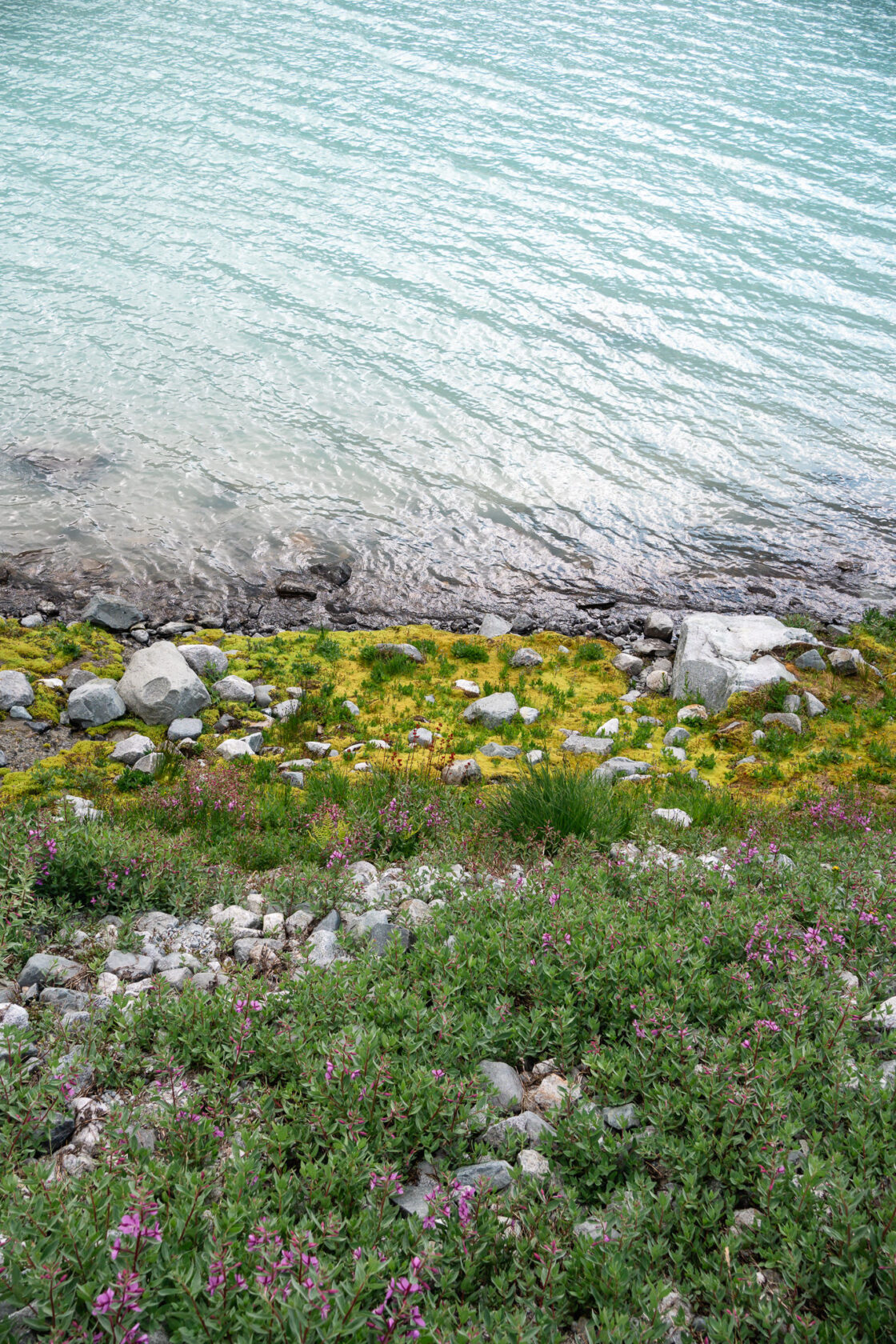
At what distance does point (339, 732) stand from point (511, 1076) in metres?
6.69

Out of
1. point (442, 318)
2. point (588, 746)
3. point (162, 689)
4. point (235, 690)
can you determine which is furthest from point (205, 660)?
point (442, 318)

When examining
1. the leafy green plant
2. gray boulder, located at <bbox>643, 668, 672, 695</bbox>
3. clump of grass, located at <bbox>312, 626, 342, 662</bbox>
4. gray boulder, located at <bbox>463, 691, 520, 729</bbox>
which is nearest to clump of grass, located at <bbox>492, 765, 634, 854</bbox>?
the leafy green plant

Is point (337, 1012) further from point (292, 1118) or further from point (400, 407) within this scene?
point (400, 407)

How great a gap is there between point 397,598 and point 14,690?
19.5ft

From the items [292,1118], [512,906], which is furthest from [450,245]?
[292,1118]

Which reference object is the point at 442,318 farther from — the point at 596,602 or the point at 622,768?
the point at 622,768

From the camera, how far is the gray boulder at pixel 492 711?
10883 millimetres

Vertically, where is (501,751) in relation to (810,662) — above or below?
below

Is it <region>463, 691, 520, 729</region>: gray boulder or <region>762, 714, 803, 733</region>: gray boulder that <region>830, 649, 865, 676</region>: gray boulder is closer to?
<region>762, 714, 803, 733</region>: gray boulder

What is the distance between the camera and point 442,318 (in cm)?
2241

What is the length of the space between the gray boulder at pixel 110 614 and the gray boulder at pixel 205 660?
1.46 meters

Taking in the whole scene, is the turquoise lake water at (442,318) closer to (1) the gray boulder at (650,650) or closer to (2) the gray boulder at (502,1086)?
(1) the gray boulder at (650,650)

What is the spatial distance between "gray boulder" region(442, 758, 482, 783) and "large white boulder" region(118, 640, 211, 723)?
3362 millimetres

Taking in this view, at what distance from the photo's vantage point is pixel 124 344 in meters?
20.1
